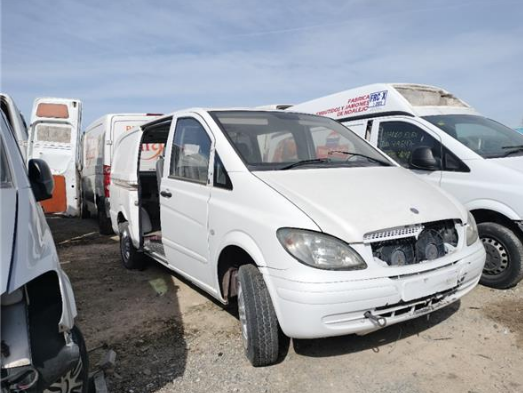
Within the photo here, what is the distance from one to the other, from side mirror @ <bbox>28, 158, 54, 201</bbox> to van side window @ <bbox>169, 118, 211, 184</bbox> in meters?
1.19

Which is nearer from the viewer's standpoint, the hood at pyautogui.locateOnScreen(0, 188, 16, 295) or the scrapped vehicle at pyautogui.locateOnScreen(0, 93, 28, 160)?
the hood at pyautogui.locateOnScreen(0, 188, 16, 295)

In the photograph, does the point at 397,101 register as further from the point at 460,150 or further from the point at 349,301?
the point at 349,301

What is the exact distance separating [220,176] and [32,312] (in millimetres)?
1747

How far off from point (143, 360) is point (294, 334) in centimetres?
124

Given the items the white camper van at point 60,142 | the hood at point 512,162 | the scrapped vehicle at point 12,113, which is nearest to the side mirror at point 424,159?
the hood at point 512,162

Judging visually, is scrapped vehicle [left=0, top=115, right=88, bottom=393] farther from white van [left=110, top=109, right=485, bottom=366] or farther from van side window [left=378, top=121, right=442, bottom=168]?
van side window [left=378, top=121, right=442, bottom=168]

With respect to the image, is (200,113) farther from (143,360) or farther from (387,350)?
(387,350)

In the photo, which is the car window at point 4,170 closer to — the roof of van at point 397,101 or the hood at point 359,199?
the hood at point 359,199

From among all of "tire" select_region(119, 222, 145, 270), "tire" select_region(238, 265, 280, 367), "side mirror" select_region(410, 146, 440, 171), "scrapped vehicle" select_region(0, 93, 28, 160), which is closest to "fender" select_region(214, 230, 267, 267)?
"tire" select_region(238, 265, 280, 367)

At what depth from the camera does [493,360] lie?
114 inches

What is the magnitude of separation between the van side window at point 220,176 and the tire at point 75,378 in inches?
58.5

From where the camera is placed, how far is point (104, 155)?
25.1ft

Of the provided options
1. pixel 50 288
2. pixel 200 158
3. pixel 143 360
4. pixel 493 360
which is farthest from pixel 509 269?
pixel 50 288

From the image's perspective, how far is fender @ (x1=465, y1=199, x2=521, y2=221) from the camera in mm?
4020
